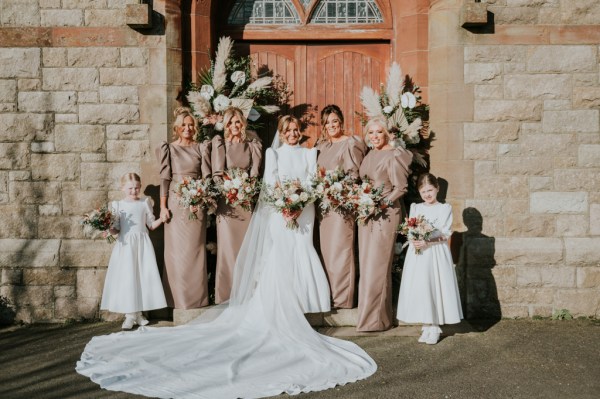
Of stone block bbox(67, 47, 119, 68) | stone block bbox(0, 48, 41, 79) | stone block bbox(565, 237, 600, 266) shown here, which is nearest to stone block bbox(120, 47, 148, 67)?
stone block bbox(67, 47, 119, 68)

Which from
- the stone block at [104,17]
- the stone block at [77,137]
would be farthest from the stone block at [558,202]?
the stone block at [104,17]

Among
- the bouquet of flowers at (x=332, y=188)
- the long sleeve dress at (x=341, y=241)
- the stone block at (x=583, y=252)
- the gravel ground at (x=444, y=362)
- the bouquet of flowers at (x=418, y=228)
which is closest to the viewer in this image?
the gravel ground at (x=444, y=362)

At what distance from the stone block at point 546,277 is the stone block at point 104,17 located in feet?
17.5

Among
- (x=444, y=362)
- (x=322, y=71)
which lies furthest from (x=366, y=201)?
(x=322, y=71)

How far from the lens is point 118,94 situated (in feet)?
23.5

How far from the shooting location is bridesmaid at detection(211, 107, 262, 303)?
6.82 meters

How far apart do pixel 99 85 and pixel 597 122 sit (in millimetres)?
5640

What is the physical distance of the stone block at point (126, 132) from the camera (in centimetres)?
718

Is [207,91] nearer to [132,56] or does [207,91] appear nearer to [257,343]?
[132,56]

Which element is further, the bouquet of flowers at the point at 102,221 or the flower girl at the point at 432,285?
the bouquet of flowers at the point at 102,221

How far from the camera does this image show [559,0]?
7152 mm

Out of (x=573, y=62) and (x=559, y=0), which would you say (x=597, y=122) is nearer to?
(x=573, y=62)

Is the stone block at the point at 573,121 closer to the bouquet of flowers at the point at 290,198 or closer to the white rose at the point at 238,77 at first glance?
the bouquet of flowers at the point at 290,198

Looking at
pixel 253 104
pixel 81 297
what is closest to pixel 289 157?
pixel 253 104
